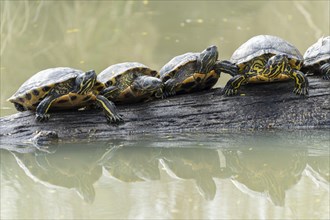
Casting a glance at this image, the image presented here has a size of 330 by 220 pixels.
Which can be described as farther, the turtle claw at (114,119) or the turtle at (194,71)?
the turtle at (194,71)

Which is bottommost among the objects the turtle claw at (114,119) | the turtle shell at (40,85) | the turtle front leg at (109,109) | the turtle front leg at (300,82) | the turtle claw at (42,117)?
the turtle claw at (42,117)

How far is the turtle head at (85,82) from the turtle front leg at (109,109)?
0.53ft

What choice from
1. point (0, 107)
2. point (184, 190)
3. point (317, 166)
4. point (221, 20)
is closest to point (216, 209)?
point (184, 190)

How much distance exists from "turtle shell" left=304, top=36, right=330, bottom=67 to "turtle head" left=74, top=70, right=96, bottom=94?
2074 mm

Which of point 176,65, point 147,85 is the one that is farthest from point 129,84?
point 176,65

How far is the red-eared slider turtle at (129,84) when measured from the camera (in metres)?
5.86

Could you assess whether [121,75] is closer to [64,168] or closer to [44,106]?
[44,106]

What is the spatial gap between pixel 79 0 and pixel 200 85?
31.6 feet

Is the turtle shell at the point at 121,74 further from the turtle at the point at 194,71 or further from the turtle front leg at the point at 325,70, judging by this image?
the turtle front leg at the point at 325,70

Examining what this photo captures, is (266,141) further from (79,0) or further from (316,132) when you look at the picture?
(79,0)

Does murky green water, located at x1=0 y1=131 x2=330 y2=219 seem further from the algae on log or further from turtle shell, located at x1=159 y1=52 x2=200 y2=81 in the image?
turtle shell, located at x1=159 y1=52 x2=200 y2=81

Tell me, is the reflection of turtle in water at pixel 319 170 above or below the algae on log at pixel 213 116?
below

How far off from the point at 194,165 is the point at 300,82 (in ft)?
4.36

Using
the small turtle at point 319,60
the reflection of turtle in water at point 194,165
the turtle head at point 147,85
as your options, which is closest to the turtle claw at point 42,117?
the turtle head at point 147,85
